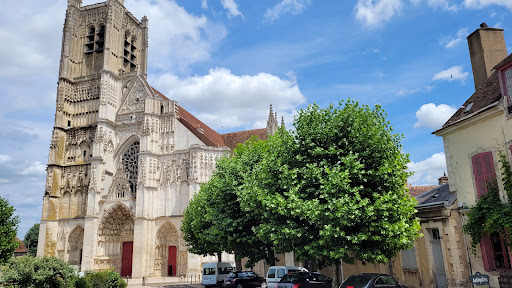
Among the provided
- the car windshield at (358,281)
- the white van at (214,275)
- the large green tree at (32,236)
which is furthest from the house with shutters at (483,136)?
the large green tree at (32,236)

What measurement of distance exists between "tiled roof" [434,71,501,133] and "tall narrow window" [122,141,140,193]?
1213 inches

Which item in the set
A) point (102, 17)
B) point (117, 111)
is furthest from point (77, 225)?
point (102, 17)

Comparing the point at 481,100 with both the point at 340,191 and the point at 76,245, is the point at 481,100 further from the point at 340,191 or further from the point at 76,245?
the point at 76,245

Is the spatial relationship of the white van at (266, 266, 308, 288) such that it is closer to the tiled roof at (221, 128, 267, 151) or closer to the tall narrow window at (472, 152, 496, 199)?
the tall narrow window at (472, 152, 496, 199)

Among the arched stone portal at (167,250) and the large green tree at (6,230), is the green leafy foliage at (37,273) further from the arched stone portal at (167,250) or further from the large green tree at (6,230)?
the arched stone portal at (167,250)

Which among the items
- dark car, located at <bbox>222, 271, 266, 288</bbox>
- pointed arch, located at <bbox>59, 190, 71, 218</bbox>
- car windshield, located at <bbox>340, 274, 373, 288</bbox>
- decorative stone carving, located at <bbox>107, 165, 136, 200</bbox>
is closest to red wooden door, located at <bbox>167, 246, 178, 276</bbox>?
decorative stone carving, located at <bbox>107, 165, 136, 200</bbox>

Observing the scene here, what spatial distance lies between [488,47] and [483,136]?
4748 millimetres

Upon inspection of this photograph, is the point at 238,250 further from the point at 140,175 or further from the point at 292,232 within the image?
the point at 140,175

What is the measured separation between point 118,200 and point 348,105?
28.3m

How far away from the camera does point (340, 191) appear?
12938 mm

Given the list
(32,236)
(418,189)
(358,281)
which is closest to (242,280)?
(358,281)

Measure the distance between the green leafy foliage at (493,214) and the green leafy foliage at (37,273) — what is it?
49.7 feet

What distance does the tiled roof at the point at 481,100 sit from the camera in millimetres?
13953

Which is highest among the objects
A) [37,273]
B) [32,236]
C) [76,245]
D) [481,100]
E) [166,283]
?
[481,100]
